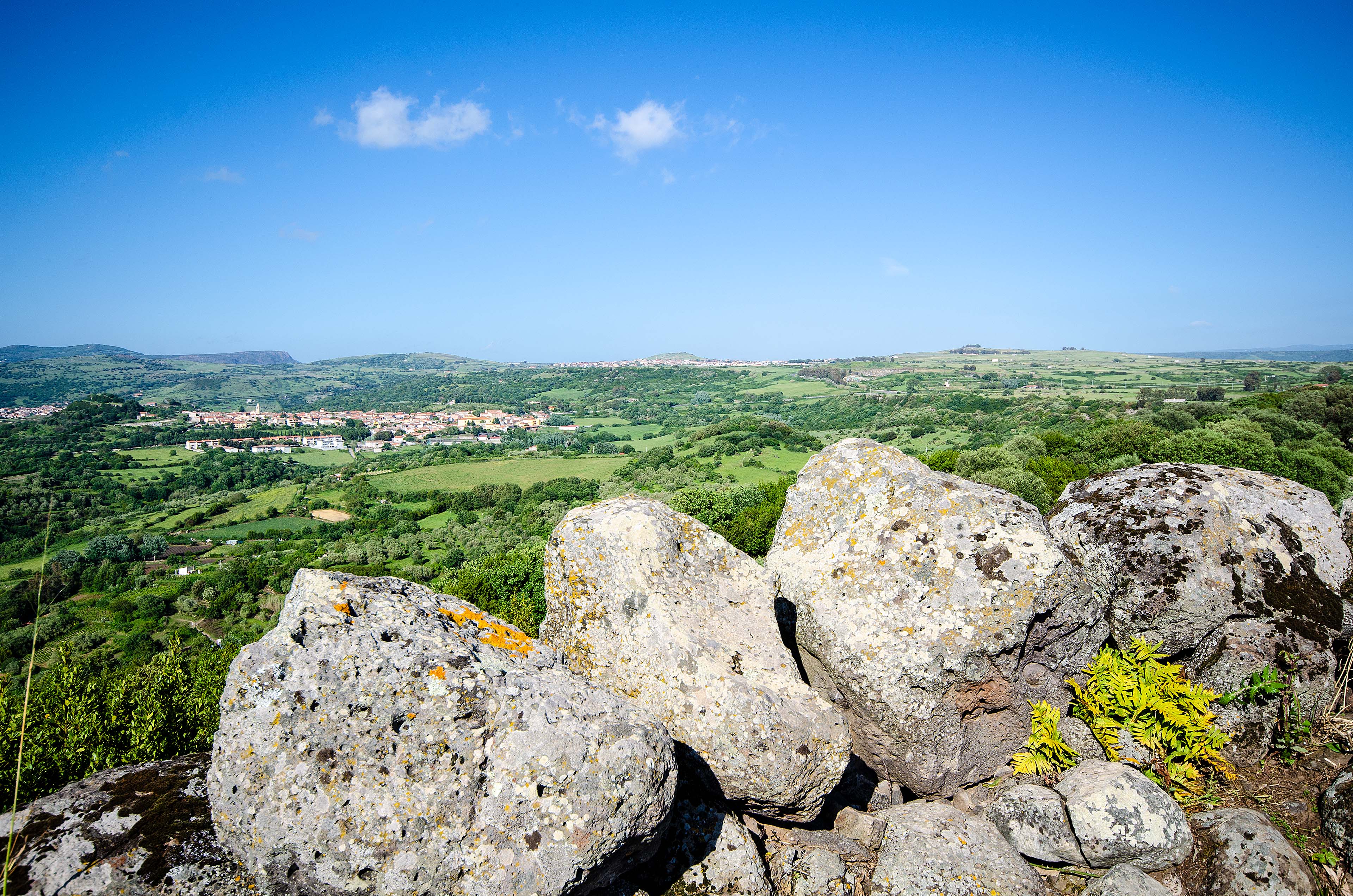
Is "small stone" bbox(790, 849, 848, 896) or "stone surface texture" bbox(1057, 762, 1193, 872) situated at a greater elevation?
"stone surface texture" bbox(1057, 762, 1193, 872)

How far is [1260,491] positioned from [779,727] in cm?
792

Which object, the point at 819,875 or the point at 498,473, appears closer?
the point at 819,875

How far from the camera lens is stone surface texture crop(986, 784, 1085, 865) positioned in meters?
6.18

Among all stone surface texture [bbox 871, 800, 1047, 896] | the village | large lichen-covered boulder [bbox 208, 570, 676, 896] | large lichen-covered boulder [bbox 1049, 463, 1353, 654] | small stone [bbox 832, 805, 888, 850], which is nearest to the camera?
large lichen-covered boulder [bbox 208, 570, 676, 896]

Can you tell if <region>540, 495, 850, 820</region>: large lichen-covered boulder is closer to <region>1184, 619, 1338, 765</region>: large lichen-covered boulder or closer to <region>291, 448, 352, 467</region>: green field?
<region>1184, 619, 1338, 765</region>: large lichen-covered boulder

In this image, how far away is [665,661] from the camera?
6.38m

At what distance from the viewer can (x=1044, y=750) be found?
744cm

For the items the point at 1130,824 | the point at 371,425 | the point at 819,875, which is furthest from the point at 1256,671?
the point at 371,425

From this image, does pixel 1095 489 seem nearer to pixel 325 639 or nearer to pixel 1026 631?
pixel 1026 631

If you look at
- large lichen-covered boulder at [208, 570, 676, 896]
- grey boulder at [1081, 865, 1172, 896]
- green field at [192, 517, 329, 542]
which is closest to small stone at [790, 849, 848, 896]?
large lichen-covered boulder at [208, 570, 676, 896]

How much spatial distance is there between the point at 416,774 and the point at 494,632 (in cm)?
155

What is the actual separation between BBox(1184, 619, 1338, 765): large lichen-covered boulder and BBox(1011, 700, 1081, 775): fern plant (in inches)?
72.7

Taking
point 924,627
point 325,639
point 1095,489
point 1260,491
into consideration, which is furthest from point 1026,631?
point 325,639

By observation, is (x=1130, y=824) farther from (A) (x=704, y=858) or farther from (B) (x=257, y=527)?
(B) (x=257, y=527)
